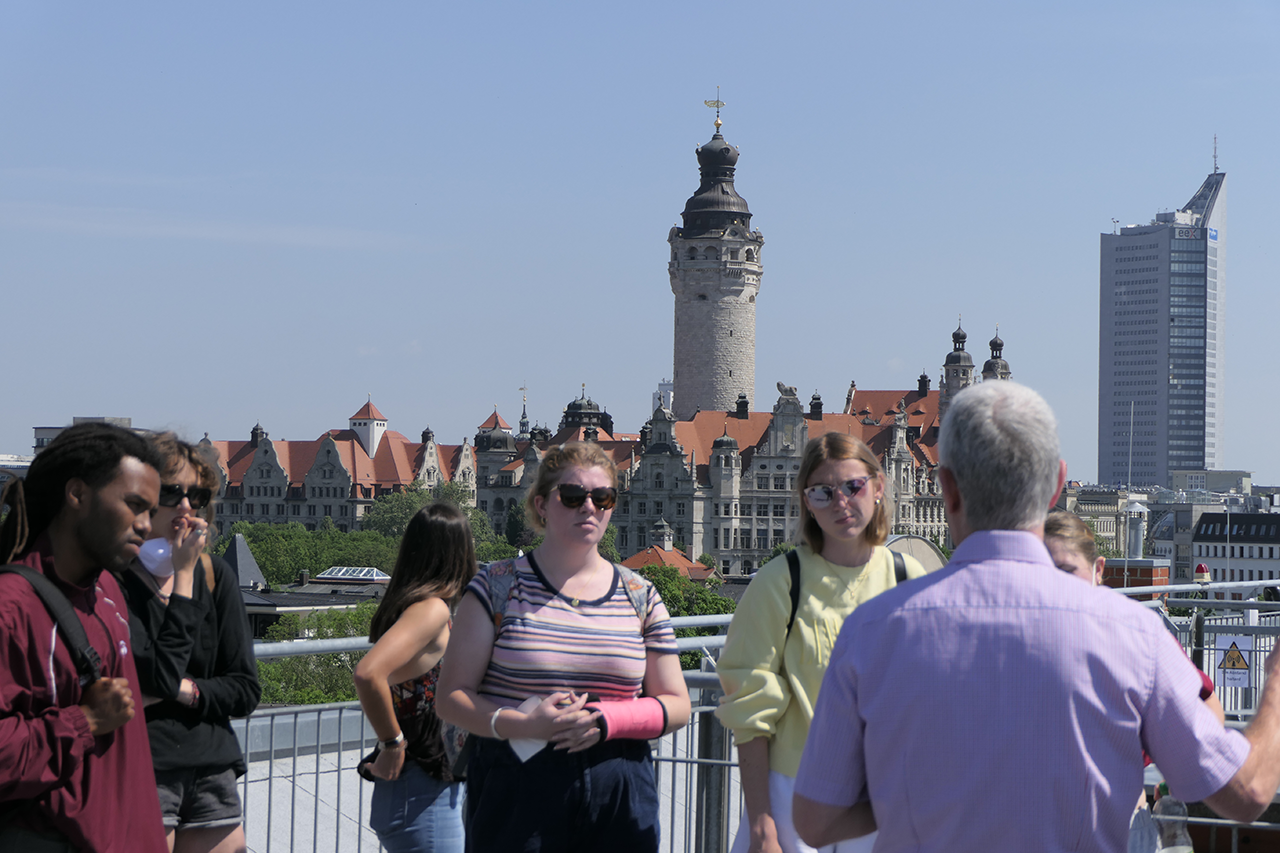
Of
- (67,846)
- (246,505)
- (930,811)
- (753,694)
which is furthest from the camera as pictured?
(246,505)

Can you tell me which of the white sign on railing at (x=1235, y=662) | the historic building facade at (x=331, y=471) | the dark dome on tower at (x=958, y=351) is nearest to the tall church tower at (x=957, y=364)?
the dark dome on tower at (x=958, y=351)

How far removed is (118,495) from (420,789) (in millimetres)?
1529

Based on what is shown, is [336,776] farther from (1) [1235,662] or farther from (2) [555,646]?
(1) [1235,662]

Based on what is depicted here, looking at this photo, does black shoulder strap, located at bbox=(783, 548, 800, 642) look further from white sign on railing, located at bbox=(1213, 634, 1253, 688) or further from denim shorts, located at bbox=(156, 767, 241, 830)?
white sign on railing, located at bbox=(1213, 634, 1253, 688)

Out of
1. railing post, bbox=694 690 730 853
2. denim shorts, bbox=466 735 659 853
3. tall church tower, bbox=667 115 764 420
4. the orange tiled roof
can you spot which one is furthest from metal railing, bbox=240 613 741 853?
tall church tower, bbox=667 115 764 420

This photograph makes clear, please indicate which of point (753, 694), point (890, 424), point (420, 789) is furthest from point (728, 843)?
point (890, 424)

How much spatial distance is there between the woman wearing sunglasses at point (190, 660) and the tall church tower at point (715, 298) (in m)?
86.4

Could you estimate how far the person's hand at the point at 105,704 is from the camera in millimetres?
3000

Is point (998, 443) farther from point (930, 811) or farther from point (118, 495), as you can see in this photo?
point (118, 495)

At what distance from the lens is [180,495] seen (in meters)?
3.93

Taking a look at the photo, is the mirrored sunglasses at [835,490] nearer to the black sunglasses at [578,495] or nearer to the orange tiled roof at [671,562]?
the black sunglasses at [578,495]

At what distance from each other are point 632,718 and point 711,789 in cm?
123

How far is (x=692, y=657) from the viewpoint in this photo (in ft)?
118

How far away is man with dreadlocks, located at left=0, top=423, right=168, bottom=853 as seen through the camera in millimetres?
2914
